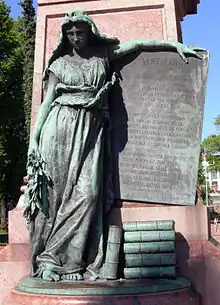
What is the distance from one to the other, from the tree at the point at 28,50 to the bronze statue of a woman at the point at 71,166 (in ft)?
42.9

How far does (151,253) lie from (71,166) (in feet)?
4.08

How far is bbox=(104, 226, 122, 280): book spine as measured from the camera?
188 inches

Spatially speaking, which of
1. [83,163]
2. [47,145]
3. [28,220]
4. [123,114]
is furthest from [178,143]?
[28,220]

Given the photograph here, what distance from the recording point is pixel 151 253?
4852 millimetres

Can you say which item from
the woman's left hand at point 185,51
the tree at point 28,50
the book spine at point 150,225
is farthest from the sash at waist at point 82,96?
the tree at point 28,50

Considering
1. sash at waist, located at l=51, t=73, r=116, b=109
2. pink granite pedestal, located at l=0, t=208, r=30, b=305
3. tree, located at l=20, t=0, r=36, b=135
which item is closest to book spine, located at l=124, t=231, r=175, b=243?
pink granite pedestal, located at l=0, t=208, r=30, b=305

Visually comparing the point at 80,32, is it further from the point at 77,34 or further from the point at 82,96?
the point at 82,96

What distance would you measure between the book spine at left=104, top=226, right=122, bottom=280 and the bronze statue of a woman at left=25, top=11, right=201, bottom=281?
4.3 inches

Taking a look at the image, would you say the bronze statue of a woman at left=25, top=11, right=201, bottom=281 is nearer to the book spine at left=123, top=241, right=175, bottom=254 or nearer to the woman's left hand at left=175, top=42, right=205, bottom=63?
the book spine at left=123, top=241, right=175, bottom=254

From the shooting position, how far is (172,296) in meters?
4.29

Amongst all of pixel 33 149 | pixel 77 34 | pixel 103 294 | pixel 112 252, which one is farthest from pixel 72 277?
pixel 77 34

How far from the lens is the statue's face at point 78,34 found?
17.0 feet

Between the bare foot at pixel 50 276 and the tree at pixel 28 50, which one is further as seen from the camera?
the tree at pixel 28 50

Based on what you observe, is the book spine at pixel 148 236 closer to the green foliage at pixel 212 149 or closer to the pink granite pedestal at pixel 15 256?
the pink granite pedestal at pixel 15 256
